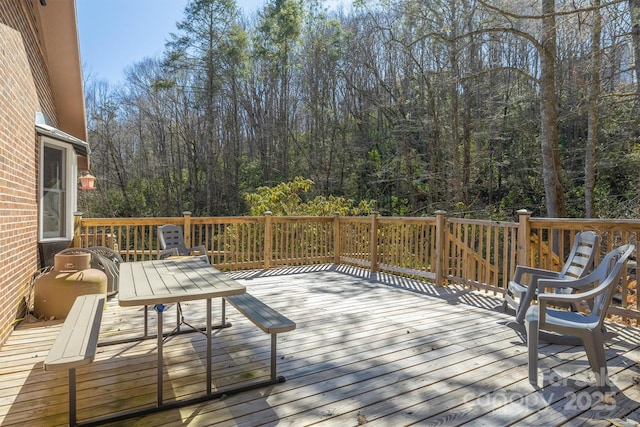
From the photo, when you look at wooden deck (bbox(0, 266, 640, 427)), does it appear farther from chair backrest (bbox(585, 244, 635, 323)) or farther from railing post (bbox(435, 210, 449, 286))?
railing post (bbox(435, 210, 449, 286))

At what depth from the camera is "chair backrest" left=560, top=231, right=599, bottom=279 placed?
3167mm

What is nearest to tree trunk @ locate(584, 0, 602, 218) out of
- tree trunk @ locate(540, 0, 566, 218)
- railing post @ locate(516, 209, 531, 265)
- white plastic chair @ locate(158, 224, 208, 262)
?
tree trunk @ locate(540, 0, 566, 218)

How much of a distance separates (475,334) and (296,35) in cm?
1427

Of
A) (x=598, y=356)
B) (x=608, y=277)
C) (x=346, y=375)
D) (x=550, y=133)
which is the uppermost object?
(x=550, y=133)

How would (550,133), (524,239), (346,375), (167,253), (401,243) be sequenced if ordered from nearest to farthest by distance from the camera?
(346,375) < (524,239) < (167,253) < (401,243) < (550,133)

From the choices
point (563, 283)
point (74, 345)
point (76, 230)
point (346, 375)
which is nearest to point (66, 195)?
point (76, 230)

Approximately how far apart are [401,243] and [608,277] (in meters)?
3.82

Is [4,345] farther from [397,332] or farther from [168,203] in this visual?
[168,203]

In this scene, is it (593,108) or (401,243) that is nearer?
(401,243)

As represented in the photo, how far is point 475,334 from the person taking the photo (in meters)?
3.47

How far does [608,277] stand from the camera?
2480 mm

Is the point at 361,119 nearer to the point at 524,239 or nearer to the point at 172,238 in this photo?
the point at 172,238

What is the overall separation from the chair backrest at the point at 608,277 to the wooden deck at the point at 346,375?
1.61 feet

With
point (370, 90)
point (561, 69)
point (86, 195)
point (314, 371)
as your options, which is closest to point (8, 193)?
point (314, 371)
